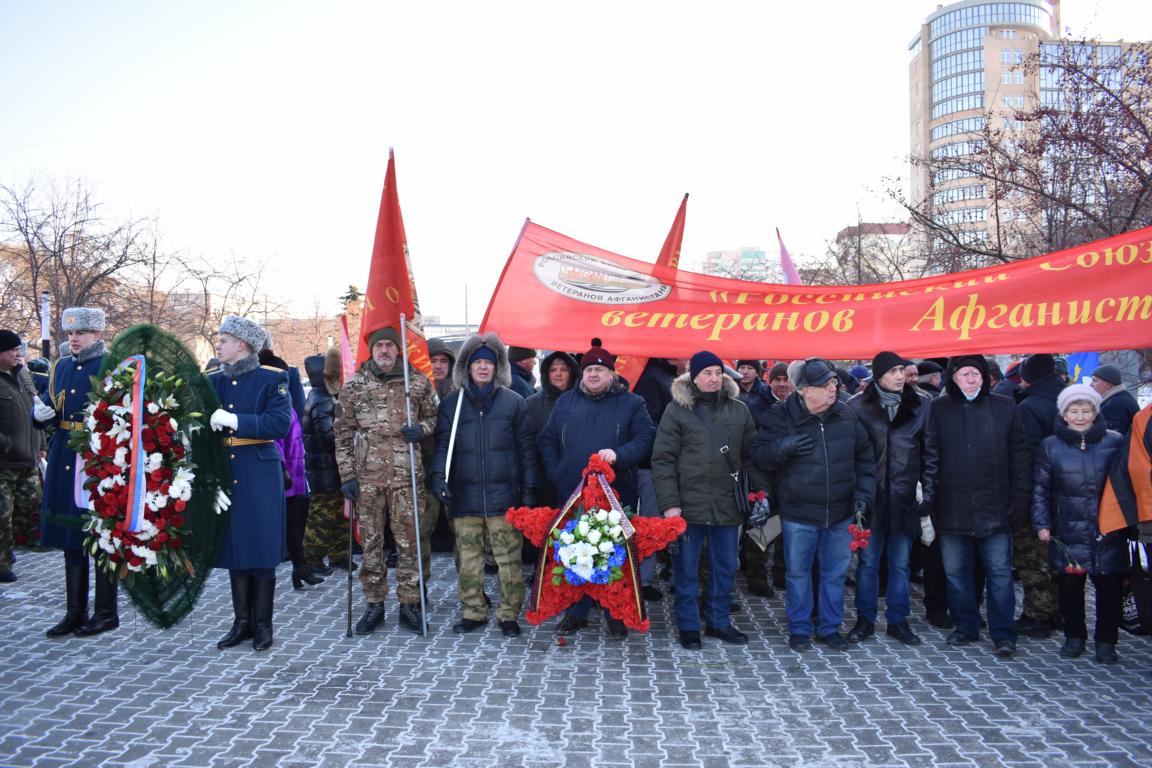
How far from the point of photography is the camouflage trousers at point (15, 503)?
314 inches

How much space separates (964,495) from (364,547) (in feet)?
14.0

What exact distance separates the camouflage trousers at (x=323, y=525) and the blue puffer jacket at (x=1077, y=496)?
6.01 metres

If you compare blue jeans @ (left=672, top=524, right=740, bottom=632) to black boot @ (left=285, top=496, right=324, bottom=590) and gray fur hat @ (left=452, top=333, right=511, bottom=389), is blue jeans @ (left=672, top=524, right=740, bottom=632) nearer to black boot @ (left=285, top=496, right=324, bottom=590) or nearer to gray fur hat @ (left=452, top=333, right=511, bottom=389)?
gray fur hat @ (left=452, top=333, right=511, bottom=389)

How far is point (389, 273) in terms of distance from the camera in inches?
256

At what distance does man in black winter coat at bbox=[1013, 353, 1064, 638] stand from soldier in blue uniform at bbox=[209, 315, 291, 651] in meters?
5.29

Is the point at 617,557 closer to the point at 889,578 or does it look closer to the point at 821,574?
the point at 821,574

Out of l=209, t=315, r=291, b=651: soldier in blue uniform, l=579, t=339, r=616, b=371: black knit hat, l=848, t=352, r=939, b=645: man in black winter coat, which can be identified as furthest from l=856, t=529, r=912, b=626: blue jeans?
l=209, t=315, r=291, b=651: soldier in blue uniform

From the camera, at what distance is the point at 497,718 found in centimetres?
463

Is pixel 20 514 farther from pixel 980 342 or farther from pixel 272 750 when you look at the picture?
pixel 980 342

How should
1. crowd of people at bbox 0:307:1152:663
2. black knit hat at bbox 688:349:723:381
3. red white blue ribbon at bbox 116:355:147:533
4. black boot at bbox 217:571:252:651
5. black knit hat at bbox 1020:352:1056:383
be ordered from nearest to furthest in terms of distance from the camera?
red white blue ribbon at bbox 116:355:147:533
crowd of people at bbox 0:307:1152:663
black boot at bbox 217:571:252:651
black knit hat at bbox 688:349:723:381
black knit hat at bbox 1020:352:1056:383

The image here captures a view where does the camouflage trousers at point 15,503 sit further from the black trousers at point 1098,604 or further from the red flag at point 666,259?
the black trousers at point 1098,604

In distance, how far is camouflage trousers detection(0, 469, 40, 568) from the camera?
797 centimetres

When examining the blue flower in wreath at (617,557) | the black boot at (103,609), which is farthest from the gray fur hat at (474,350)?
the black boot at (103,609)

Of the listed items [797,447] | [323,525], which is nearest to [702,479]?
[797,447]
